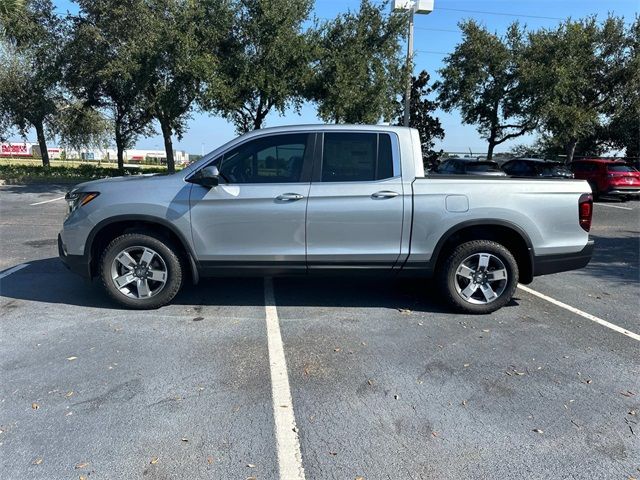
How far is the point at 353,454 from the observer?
2768 mm

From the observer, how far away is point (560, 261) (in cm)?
499

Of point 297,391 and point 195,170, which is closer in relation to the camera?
point 297,391

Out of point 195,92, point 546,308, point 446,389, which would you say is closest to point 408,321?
point 446,389

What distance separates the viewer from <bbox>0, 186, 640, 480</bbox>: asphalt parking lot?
2.72 m

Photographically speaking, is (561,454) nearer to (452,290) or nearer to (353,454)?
(353,454)

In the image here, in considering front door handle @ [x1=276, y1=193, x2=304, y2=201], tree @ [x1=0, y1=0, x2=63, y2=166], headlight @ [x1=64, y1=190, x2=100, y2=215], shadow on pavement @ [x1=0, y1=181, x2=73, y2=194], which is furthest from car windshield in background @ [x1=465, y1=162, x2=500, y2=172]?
tree @ [x1=0, y1=0, x2=63, y2=166]

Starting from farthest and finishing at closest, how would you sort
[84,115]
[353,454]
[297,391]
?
1. [84,115]
2. [297,391]
3. [353,454]

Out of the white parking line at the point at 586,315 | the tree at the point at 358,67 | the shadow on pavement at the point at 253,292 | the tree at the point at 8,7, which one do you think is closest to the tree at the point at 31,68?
the tree at the point at 8,7

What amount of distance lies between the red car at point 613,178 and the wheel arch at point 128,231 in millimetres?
17252

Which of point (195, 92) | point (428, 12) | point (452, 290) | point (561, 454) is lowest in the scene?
point (561, 454)

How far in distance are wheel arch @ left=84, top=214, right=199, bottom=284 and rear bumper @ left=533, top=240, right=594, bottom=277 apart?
3476mm

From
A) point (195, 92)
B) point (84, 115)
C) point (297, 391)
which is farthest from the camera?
point (84, 115)

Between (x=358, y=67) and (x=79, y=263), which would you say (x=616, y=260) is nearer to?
(x=79, y=263)

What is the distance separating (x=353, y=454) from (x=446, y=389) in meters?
1.05
